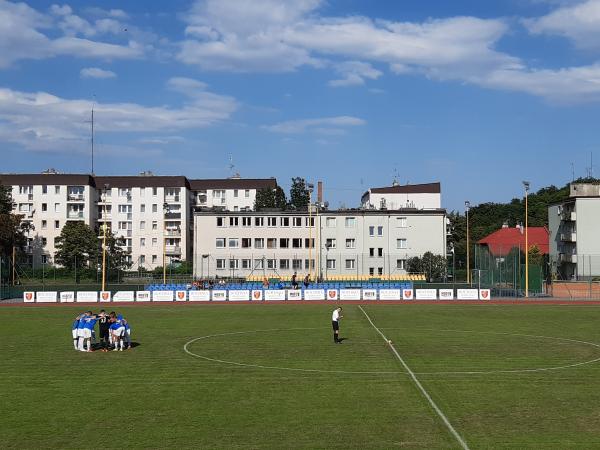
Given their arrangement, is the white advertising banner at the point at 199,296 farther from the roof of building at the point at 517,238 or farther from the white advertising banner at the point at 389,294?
the roof of building at the point at 517,238

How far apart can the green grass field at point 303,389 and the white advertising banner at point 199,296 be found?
2805 cm

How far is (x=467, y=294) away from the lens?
71.9 metres

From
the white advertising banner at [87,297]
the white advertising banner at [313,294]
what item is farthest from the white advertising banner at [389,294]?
the white advertising banner at [87,297]

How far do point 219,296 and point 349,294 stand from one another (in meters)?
13.4

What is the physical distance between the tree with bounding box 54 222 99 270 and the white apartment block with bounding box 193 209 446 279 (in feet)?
57.0

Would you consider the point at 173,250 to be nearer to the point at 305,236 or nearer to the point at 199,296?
the point at 305,236

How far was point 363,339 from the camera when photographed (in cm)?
3781

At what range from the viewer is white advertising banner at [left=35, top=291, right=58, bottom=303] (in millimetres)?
71875

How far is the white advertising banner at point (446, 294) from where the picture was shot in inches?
2825

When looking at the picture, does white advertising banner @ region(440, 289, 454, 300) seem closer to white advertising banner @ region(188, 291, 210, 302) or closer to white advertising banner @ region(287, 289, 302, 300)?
white advertising banner @ region(287, 289, 302, 300)

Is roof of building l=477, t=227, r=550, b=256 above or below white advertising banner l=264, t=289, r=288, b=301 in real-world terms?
above

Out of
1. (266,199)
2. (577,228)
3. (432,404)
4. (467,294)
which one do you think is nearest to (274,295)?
(467,294)

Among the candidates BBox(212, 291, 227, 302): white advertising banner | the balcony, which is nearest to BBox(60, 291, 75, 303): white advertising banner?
BBox(212, 291, 227, 302): white advertising banner

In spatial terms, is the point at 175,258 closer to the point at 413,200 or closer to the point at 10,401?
the point at 413,200
